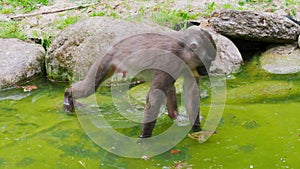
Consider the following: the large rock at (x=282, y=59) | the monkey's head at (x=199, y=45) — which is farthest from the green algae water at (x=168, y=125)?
the monkey's head at (x=199, y=45)

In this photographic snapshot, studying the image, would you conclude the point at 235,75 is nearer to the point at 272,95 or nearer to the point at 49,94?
the point at 272,95

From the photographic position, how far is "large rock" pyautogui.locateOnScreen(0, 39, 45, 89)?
23.6 ft

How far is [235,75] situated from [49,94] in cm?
298

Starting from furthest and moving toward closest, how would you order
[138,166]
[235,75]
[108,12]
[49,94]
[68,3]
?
[68,3], [108,12], [235,75], [49,94], [138,166]

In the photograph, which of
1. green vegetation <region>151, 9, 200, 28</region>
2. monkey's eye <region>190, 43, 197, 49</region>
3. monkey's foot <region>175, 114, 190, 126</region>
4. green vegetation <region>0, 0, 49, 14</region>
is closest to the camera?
monkey's eye <region>190, 43, 197, 49</region>

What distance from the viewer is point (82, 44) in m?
7.37

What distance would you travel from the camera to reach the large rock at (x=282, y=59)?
289 inches

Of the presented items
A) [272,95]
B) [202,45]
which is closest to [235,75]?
[272,95]

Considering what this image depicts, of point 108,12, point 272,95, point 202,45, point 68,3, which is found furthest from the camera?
point 68,3

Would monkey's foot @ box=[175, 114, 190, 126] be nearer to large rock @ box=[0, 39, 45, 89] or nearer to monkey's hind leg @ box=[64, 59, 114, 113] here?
monkey's hind leg @ box=[64, 59, 114, 113]

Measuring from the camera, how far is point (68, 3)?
10.7 meters

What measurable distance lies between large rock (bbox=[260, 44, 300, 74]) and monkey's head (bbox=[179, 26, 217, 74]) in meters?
2.91

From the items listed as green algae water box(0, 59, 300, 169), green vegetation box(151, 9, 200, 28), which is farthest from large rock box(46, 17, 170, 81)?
green vegetation box(151, 9, 200, 28)

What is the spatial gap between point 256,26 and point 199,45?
11.0 feet
